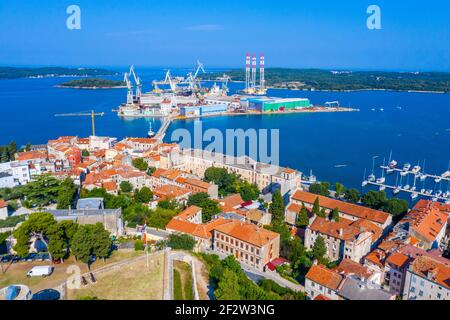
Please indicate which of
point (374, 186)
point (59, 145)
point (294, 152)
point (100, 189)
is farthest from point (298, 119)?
point (100, 189)

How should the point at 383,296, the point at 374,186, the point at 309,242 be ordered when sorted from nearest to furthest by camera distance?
the point at 383,296
the point at 309,242
the point at 374,186

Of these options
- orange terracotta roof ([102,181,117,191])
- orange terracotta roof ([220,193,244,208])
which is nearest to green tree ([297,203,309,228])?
orange terracotta roof ([220,193,244,208])

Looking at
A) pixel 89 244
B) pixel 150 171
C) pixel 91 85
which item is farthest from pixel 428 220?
pixel 91 85

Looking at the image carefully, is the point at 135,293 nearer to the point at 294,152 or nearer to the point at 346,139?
the point at 294,152

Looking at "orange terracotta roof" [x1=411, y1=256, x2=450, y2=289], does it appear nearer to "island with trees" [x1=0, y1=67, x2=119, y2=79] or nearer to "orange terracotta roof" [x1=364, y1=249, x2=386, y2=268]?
"orange terracotta roof" [x1=364, y1=249, x2=386, y2=268]

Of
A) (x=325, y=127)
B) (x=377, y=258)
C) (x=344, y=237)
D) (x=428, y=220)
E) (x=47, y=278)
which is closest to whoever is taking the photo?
(x=47, y=278)

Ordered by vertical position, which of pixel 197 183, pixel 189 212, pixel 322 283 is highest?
pixel 197 183

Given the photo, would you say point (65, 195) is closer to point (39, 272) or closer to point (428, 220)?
point (39, 272)
